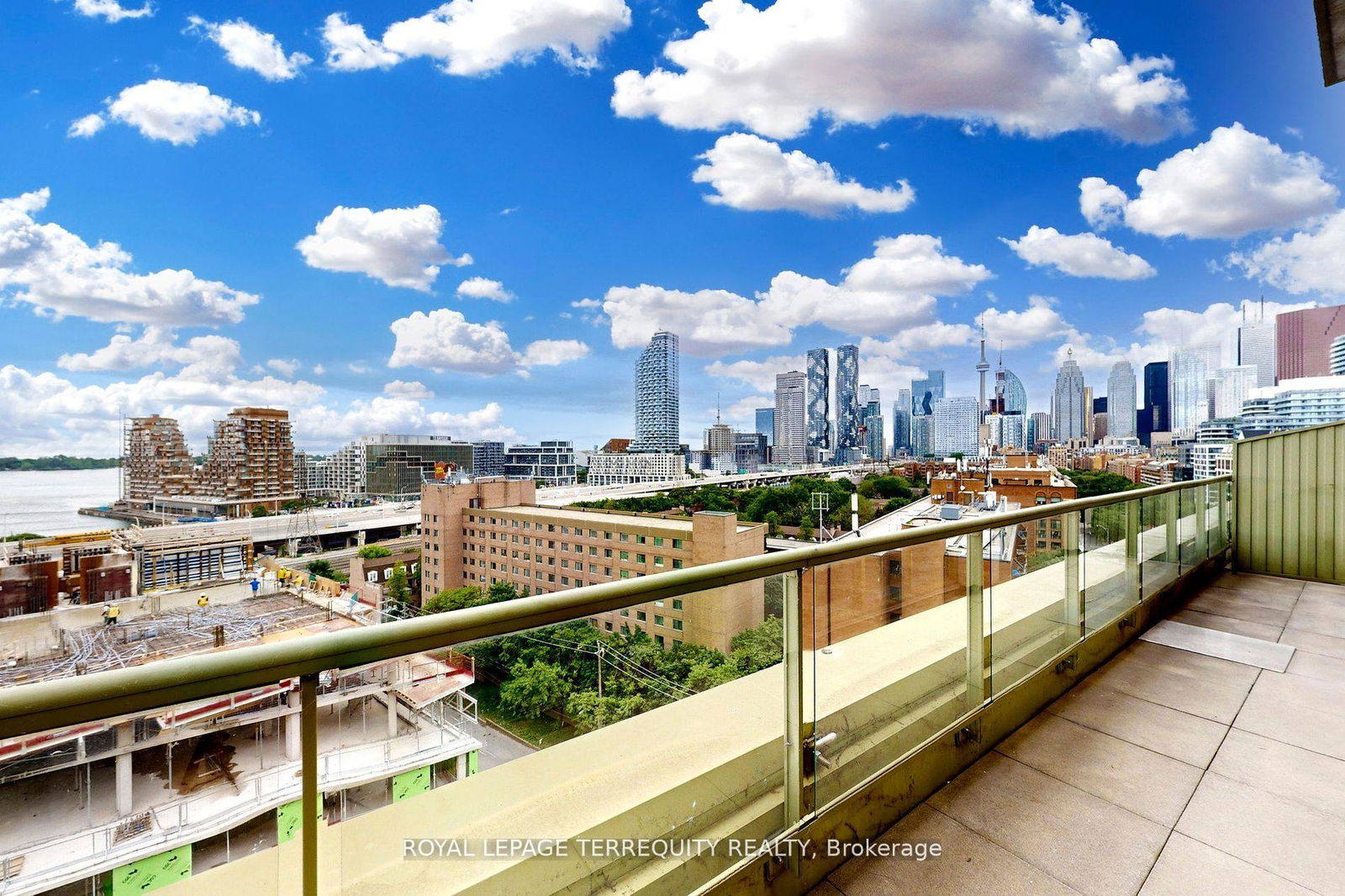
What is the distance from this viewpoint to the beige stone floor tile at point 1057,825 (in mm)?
1688

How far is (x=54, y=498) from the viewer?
5466 cm

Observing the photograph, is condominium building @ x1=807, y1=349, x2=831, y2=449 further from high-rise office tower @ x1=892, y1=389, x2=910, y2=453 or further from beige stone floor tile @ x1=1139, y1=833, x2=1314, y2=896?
beige stone floor tile @ x1=1139, y1=833, x2=1314, y2=896

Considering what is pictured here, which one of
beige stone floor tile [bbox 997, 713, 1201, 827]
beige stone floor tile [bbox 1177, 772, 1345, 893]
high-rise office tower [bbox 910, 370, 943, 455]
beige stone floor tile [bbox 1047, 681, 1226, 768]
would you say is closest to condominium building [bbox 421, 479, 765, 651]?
beige stone floor tile [bbox 1047, 681, 1226, 768]

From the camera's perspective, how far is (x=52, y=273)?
76.4m

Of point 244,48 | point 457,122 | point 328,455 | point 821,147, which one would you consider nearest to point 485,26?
point 457,122

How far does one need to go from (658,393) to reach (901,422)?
55071 mm

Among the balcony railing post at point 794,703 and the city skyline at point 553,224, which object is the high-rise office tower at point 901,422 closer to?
the city skyline at point 553,224

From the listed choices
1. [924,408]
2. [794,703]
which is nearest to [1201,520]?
[794,703]

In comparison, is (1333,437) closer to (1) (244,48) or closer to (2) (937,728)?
(2) (937,728)

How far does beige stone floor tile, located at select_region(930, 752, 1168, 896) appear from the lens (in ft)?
5.54

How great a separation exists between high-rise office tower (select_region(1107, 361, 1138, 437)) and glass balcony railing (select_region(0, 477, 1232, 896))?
2151 inches

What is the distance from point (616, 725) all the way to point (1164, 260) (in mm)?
58308

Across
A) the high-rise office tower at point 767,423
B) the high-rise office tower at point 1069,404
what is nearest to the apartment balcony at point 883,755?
the high-rise office tower at point 1069,404

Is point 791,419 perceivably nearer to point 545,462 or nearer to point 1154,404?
point 545,462
